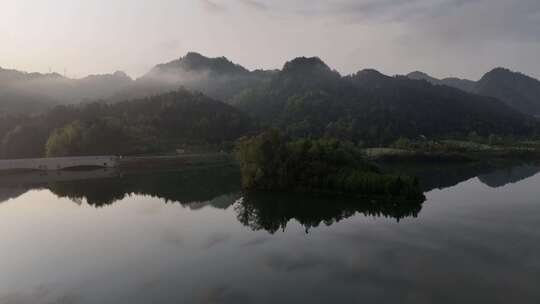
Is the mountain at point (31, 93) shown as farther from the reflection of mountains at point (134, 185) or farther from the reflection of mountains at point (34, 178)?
the reflection of mountains at point (134, 185)

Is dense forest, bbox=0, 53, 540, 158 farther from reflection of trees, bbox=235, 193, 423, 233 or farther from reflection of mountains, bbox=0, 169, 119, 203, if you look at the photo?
reflection of trees, bbox=235, 193, 423, 233

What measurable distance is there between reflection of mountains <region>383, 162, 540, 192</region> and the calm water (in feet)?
41.7

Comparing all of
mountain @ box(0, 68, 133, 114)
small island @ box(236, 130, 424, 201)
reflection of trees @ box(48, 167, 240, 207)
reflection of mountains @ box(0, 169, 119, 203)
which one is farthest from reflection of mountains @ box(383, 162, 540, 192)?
mountain @ box(0, 68, 133, 114)

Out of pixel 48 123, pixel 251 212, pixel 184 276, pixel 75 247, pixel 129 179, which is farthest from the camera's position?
pixel 48 123

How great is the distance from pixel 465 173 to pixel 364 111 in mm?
84973

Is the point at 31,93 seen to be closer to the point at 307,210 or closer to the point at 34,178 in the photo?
the point at 34,178

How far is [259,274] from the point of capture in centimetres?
2127

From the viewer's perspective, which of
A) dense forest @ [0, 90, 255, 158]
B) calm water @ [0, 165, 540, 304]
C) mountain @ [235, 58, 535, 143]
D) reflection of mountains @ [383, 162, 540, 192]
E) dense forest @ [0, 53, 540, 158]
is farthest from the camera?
mountain @ [235, 58, 535, 143]

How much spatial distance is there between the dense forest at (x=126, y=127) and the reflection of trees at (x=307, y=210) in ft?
167

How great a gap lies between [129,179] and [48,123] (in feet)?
147

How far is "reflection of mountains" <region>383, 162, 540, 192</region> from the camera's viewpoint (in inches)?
2261

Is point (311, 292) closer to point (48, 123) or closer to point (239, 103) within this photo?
point (48, 123)

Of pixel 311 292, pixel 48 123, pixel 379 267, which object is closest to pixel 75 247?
pixel 311 292

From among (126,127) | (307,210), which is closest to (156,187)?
(307,210)
